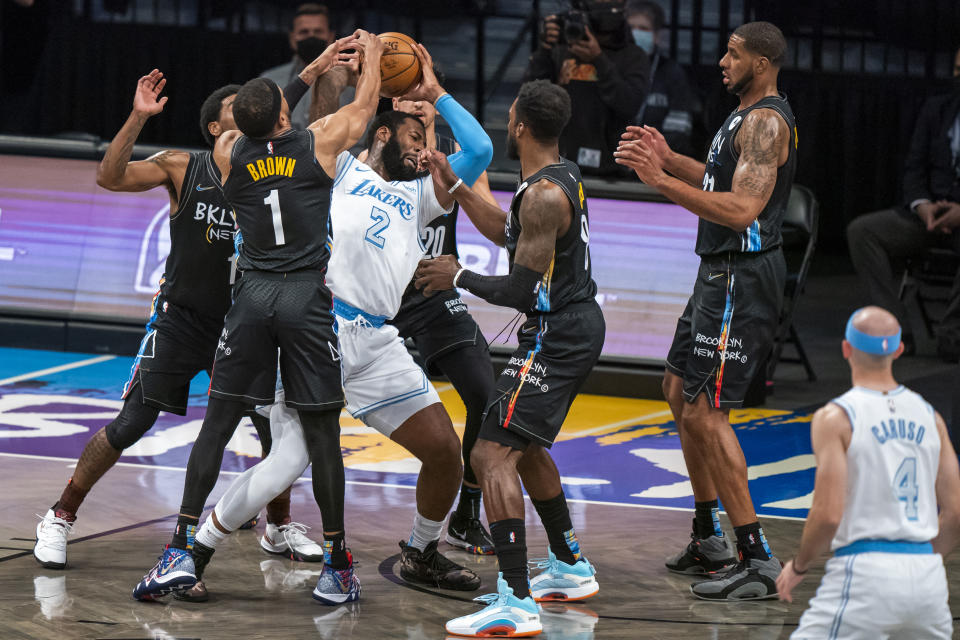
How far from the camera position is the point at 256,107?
18.9ft

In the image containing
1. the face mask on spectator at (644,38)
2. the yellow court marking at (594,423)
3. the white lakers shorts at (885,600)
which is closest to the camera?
the white lakers shorts at (885,600)

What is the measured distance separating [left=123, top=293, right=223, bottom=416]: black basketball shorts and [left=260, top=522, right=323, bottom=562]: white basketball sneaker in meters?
0.72

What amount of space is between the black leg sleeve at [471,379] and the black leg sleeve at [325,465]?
1013mm

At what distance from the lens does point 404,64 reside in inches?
256

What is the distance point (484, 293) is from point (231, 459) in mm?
3312

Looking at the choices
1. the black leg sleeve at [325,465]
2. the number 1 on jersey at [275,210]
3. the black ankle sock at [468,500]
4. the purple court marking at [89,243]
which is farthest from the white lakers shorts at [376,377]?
the purple court marking at [89,243]

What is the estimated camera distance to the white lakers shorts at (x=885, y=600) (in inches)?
161

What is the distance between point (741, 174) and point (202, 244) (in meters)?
2.50

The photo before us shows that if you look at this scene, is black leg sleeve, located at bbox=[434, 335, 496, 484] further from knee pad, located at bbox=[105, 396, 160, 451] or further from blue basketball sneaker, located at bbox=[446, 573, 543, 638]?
knee pad, located at bbox=[105, 396, 160, 451]

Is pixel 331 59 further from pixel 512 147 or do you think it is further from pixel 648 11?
pixel 648 11

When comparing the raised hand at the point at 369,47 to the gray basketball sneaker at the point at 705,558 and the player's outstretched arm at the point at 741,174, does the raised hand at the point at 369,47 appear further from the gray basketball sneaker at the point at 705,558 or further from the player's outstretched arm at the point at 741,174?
the gray basketball sneaker at the point at 705,558

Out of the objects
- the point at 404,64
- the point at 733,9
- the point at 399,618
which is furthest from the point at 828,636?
the point at 733,9

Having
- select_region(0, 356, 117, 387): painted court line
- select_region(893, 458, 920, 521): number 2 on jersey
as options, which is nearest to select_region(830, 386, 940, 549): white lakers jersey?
select_region(893, 458, 920, 521): number 2 on jersey

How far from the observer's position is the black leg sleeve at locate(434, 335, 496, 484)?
679 centimetres
